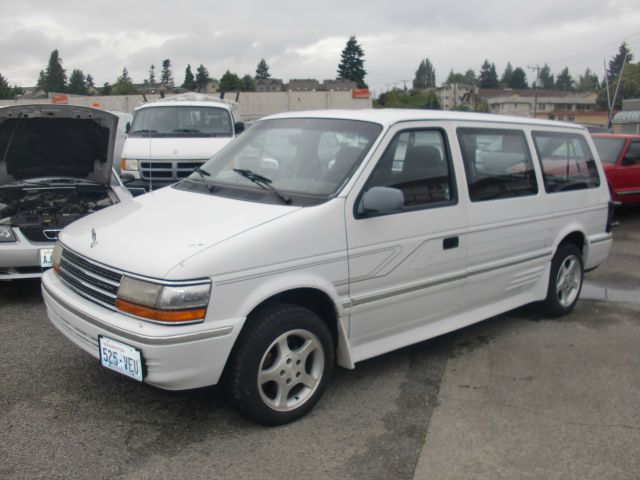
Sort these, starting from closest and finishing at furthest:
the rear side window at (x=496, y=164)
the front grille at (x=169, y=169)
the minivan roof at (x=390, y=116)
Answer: the minivan roof at (x=390, y=116)
the rear side window at (x=496, y=164)
the front grille at (x=169, y=169)

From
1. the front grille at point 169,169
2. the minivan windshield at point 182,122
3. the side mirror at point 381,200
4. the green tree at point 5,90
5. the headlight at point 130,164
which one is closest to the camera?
the side mirror at point 381,200

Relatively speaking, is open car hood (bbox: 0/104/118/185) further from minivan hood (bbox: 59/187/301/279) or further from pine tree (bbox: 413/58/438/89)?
pine tree (bbox: 413/58/438/89)

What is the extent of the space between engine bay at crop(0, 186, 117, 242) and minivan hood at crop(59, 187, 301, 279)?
1610mm

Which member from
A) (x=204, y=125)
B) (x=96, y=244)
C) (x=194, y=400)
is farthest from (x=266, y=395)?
(x=204, y=125)

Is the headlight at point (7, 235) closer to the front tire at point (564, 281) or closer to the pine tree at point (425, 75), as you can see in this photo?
the front tire at point (564, 281)

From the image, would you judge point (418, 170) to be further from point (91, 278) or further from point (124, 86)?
point (124, 86)

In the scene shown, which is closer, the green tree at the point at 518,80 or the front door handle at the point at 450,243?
the front door handle at the point at 450,243

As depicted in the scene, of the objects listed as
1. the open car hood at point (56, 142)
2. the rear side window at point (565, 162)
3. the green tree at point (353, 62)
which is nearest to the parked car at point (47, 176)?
the open car hood at point (56, 142)

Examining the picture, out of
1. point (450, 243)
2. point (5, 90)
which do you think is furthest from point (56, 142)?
point (5, 90)

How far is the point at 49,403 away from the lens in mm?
3734

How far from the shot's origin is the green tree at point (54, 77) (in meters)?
106

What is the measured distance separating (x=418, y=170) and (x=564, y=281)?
231 centimetres

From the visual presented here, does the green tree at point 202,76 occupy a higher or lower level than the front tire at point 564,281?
higher

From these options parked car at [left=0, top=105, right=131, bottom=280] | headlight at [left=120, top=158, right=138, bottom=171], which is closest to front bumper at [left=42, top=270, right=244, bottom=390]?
parked car at [left=0, top=105, right=131, bottom=280]
